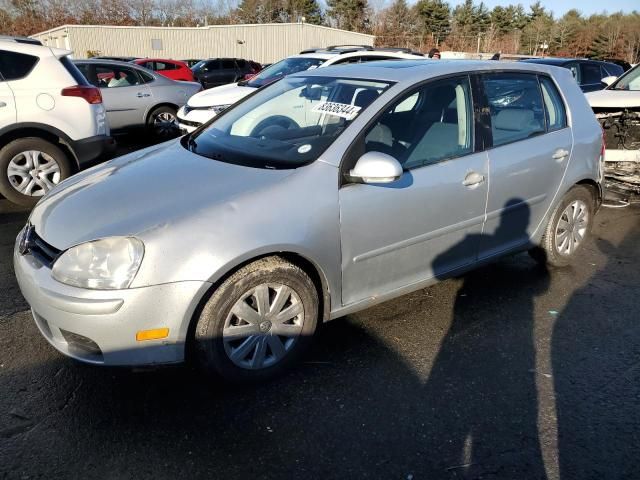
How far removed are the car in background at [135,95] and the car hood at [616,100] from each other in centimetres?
695

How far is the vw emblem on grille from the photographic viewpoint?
9.10 feet

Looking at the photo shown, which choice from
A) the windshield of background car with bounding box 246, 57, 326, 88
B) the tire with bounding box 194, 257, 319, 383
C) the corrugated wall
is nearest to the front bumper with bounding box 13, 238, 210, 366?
the tire with bounding box 194, 257, 319, 383

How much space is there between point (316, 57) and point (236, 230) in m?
7.59

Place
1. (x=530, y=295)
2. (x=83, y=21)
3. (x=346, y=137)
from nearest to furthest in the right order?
(x=346, y=137)
(x=530, y=295)
(x=83, y=21)

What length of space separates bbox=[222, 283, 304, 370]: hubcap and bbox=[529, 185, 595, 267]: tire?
239 cm

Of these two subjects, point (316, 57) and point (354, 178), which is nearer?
point (354, 178)

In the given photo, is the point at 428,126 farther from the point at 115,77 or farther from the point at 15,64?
the point at 115,77

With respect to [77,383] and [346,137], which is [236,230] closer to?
[346,137]

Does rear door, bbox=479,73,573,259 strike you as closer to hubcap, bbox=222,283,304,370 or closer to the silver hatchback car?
the silver hatchback car

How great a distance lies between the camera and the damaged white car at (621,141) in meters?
6.30

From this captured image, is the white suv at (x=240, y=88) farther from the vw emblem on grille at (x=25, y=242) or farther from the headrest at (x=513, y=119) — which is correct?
the vw emblem on grille at (x=25, y=242)

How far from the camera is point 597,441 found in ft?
8.11

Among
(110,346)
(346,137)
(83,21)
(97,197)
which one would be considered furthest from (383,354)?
(83,21)

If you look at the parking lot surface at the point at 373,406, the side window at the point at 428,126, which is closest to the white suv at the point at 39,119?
the parking lot surface at the point at 373,406
